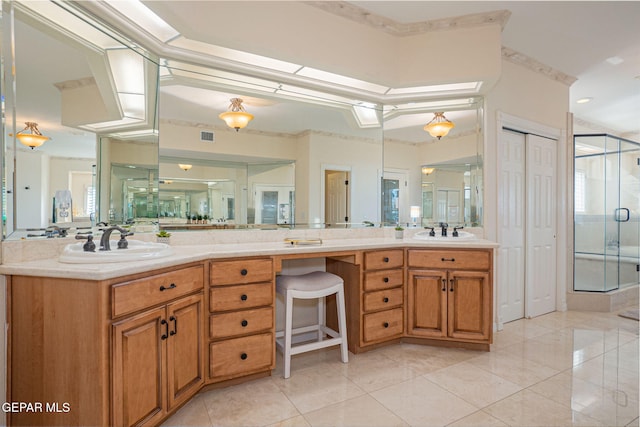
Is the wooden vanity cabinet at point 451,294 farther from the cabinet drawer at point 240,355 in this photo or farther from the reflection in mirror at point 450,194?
the cabinet drawer at point 240,355

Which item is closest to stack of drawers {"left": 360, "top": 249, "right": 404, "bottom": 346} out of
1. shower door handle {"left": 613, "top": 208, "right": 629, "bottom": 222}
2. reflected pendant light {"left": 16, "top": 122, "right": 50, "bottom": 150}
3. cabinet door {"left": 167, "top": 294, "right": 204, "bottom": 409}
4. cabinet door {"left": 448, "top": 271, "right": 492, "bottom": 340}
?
cabinet door {"left": 448, "top": 271, "right": 492, "bottom": 340}

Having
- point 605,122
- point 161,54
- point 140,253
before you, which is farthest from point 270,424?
point 605,122

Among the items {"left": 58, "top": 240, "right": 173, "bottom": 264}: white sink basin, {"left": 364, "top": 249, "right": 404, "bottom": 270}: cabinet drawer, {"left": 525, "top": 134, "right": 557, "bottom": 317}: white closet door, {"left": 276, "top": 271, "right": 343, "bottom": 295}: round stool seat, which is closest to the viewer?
{"left": 58, "top": 240, "right": 173, "bottom": 264}: white sink basin

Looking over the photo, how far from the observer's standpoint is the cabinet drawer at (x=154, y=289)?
4.52 ft

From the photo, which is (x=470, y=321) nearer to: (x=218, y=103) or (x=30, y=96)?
(x=218, y=103)

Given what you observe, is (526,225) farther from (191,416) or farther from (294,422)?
(191,416)

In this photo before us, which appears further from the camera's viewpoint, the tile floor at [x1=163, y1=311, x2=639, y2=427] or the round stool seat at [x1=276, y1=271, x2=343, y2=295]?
the round stool seat at [x1=276, y1=271, x2=343, y2=295]

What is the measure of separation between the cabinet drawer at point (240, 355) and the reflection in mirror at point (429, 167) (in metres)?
1.64

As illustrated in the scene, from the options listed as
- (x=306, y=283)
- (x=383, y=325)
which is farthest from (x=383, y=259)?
(x=306, y=283)

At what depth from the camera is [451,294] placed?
2.50 m

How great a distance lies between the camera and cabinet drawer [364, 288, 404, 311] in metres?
2.43

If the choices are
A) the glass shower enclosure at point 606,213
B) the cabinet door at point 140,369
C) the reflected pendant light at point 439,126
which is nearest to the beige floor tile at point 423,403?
the cabinet door at point 140,369

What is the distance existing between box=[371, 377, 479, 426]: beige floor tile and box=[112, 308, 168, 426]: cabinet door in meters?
1.21

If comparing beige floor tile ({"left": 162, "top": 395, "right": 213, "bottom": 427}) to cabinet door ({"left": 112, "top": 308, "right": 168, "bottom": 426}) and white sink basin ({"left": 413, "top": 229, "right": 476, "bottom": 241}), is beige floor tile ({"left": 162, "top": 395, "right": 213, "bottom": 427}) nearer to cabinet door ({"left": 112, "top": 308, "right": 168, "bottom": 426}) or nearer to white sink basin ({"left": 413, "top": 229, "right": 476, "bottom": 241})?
cabinet door ({"left": 112, "top": 308, "right": 168, "bottom": 426})
